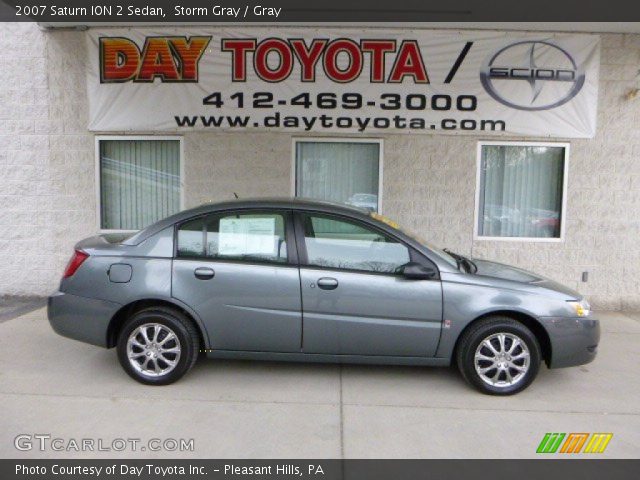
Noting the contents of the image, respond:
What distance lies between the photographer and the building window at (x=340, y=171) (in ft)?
24.3

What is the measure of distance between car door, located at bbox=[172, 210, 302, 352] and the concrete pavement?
0.46 metres

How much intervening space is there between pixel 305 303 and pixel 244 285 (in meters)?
0.53

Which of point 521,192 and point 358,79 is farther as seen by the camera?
point 521,192

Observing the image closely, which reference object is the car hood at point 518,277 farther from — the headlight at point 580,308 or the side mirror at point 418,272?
the side mirror at point 418,272

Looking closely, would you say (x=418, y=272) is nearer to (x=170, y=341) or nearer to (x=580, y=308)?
(x=580, y=308)

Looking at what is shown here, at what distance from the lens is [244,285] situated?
4344mm

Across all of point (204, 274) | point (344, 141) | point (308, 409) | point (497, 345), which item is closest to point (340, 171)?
point (344, 141)

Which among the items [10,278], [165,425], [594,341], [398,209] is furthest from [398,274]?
[10,278]

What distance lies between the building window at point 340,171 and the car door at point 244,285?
10.1 ft
